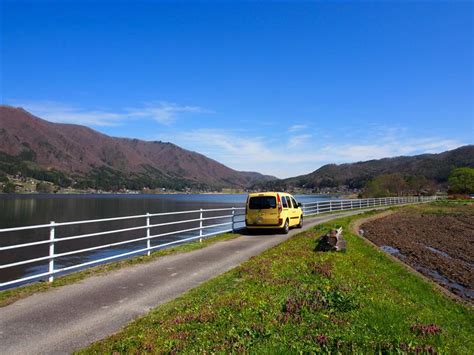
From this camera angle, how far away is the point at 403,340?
5.41 meters

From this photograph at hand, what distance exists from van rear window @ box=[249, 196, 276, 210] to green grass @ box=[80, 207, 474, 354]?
963 centimetres

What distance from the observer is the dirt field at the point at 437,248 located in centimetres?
1417

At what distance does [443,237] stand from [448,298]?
17984 millimetres

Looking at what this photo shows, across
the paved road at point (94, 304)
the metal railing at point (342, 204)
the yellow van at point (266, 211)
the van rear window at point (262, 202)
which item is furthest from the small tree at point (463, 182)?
the paved road at point (94, 304)

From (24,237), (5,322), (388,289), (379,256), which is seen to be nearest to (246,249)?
(379,256)

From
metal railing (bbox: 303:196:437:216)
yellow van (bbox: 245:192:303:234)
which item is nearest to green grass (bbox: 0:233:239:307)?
yellow van (bbox: 245:192:303:234)

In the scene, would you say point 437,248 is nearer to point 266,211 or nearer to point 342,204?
point 266,211

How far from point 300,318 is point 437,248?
61.2 ft

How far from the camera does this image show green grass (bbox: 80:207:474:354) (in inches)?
208

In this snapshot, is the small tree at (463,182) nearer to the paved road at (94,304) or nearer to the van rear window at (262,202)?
the van rear window at (262,202)

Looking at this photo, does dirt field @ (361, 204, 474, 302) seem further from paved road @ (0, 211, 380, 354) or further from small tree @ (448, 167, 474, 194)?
small tree @ (448, 167, 474, 194)

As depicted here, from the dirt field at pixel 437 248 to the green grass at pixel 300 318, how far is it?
4.61m

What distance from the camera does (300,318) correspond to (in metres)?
6.34

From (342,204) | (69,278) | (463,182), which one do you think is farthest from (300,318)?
(463,182)
